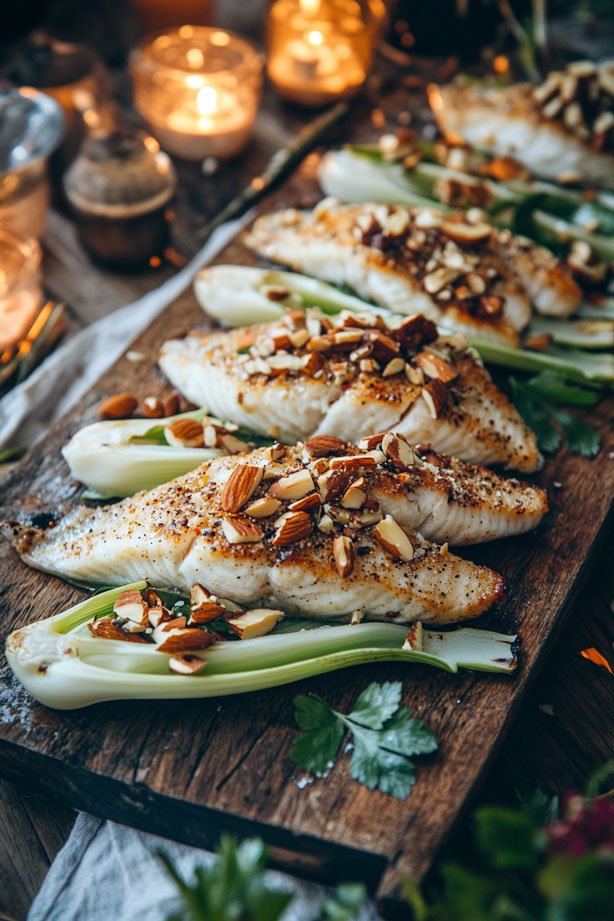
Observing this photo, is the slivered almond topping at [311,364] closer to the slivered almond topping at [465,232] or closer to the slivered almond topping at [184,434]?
the slivered almond topping at [184,434]

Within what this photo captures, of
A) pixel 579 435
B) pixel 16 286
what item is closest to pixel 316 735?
pixel 579 435

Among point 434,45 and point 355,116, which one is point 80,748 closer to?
point 355,116

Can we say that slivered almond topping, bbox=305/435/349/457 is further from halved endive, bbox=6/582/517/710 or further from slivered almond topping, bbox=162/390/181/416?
slivered almond topping, bbox=162/390/181/416

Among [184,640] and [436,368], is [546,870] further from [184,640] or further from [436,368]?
[436,368]

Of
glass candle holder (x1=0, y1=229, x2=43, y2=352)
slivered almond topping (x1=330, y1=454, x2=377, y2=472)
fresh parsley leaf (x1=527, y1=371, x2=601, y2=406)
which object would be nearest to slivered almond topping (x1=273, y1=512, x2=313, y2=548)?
slivered almond topping (x1=330, y1=454, x2=377, y2=472)

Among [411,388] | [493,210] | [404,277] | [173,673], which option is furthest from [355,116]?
[173,673]

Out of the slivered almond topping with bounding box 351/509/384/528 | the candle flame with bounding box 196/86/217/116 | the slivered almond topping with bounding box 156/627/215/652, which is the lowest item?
the slivered almond topping with bounding box 156/627/215/652
